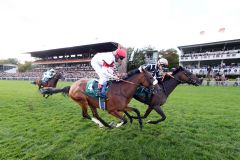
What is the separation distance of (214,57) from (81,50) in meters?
A: 27.2

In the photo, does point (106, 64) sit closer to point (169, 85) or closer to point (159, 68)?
point (159, 68)

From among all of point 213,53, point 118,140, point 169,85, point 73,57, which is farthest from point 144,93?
point 73,57

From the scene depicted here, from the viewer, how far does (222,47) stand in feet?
116

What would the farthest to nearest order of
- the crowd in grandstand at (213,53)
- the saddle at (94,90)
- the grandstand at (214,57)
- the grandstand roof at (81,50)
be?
the grandstand roof at (81,50), the crowd in grandstand at (213,53), the grandstand at (214,57), the saddle at (94,90)

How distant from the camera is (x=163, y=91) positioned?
4.91 metres

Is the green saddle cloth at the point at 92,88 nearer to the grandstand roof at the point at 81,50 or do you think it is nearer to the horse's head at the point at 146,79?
the horse's head at the point at 146,79

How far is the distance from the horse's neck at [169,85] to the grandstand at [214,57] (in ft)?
88.0

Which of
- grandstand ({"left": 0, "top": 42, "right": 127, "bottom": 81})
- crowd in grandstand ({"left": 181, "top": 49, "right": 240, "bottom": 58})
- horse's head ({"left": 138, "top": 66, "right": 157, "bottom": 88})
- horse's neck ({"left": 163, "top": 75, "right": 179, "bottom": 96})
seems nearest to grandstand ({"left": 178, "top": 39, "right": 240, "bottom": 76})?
crowd in grandstand ({"left": 181, "top": 49, "right": 240, "bottom": 58})

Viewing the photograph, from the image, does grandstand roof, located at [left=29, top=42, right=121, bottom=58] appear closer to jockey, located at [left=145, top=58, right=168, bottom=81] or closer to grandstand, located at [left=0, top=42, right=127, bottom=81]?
grandstand, located at [left=0, top=42, right=127, bottom=81]

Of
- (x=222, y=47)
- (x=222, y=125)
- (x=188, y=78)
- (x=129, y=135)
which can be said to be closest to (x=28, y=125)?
(x=129, y=135)

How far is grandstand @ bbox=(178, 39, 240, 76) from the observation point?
30.7 m

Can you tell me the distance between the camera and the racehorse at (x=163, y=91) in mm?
4652

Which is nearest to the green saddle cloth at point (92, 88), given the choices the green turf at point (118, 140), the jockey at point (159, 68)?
the green turf at point (118, 140)

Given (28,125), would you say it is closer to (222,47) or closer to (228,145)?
(228,145)
